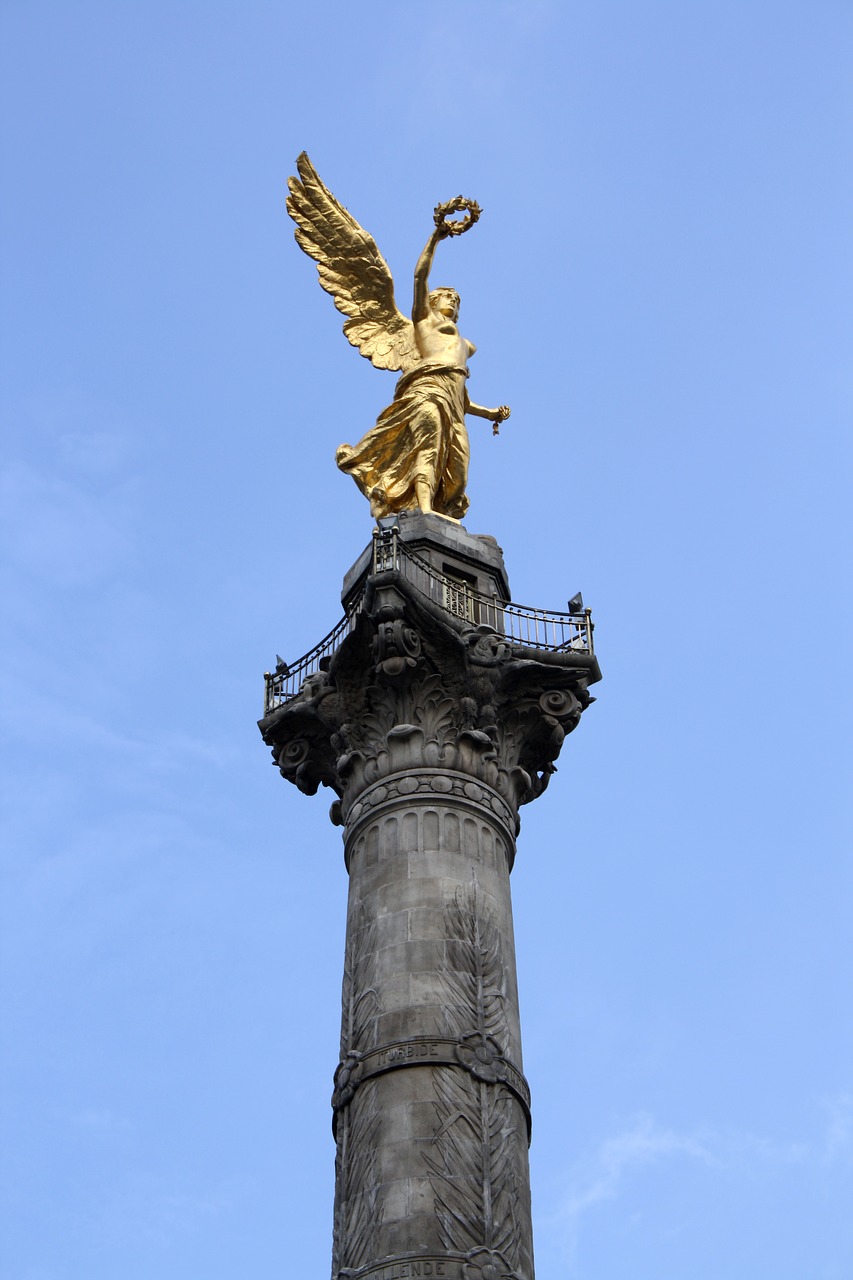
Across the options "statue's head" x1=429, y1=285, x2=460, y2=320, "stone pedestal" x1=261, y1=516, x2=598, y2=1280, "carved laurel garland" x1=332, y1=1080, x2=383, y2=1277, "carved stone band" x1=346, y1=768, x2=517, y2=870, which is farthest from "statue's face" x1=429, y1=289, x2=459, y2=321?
"carved laurel garland" x1=332, y1=1080, x2=383, y2=1277

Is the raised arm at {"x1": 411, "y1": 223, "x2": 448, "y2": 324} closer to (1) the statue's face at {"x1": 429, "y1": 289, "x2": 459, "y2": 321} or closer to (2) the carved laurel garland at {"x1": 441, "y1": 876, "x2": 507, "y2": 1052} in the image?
(1) the statue's face at {"x1": 429, "y1": 289, "x2": 459, "y2": 321}

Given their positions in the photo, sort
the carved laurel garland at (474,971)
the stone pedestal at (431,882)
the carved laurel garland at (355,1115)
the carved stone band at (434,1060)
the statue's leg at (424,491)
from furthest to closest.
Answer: the statue's leg at (424,491)
the carved laurel garland at (474,971)
the carved stone band at (434,1060)
the carved laurel garland at (355,1115)
the stone pedestal at (431,882)

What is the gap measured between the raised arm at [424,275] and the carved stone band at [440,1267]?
18021 millimetres

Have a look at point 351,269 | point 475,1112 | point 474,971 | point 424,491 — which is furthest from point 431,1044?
point 351,269

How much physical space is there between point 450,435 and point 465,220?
15.0ft

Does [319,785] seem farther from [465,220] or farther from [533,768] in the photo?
[465,220]

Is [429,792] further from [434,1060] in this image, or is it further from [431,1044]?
[434,1060]

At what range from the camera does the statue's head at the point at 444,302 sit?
112 ft

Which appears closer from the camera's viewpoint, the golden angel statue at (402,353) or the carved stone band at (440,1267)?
the carved stone band at (440,1267)

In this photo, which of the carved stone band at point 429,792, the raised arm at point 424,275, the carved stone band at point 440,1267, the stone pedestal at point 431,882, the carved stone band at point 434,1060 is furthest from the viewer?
the raised arm at point 424,275

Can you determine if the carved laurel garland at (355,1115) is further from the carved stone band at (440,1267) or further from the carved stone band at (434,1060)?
the carved stone band at (440,1267)

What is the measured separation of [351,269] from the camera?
35375mm

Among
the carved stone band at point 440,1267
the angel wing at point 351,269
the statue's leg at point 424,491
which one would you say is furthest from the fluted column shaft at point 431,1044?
the angel wing at point 351,269

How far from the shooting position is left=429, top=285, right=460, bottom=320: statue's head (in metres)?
34.1
